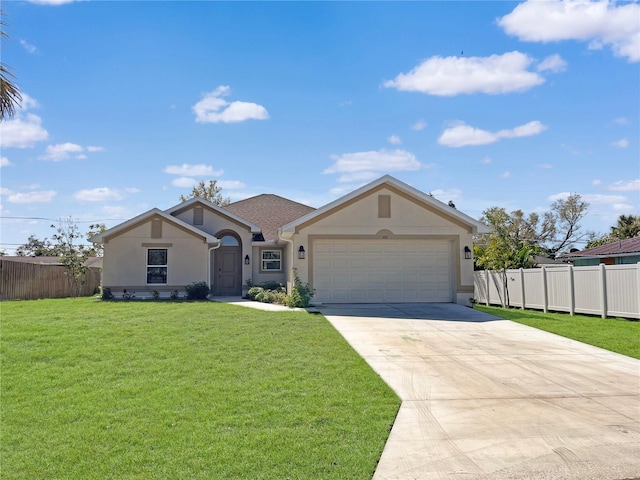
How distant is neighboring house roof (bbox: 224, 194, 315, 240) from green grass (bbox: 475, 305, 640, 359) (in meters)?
12.8

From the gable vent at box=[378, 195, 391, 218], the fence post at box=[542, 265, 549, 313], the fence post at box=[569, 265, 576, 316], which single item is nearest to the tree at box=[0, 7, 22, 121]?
the gable vent at box=[378, 195, 391, 218]

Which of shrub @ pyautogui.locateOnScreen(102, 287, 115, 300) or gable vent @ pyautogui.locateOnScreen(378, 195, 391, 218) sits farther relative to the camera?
shrub @ pyautogui.locateOnScreen(102, 287, 115, 300)

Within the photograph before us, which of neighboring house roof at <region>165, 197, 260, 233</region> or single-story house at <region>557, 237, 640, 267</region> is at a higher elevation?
neighboring house roof at <region>165, 197, 260, 233</region>

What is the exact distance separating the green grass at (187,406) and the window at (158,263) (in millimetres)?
10925

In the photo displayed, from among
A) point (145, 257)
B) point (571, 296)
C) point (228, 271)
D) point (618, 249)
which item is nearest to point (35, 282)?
point (145, 257)

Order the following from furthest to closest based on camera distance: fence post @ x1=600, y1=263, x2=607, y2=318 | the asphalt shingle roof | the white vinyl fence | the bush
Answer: the asphalt shingle roof < the bush < fence post @ x1=600, y1=263, x2=607, y2=318 < the white vinyl fence

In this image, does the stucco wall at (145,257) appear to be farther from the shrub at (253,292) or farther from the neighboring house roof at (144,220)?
the shrub at (253,292)

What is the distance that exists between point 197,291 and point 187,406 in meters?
15.3

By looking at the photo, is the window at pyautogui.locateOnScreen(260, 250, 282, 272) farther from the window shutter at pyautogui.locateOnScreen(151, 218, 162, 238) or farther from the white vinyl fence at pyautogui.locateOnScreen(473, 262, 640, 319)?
the white vinyl fence at pyautogui.locateOnScreen(473, 262, 640, 319)

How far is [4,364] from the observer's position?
7797mm

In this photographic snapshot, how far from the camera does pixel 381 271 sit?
17.5 m

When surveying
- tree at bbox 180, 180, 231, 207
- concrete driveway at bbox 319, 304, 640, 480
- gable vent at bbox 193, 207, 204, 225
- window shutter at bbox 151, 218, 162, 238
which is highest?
tree at bbox 180, 180, 231, 207

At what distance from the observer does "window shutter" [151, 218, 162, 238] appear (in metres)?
21.3

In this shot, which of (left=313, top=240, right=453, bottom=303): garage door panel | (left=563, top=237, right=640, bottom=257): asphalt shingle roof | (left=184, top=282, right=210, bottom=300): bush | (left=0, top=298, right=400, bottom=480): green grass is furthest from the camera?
(left=563, top=237, right=640, bottom=257): asphalt shingle roof
